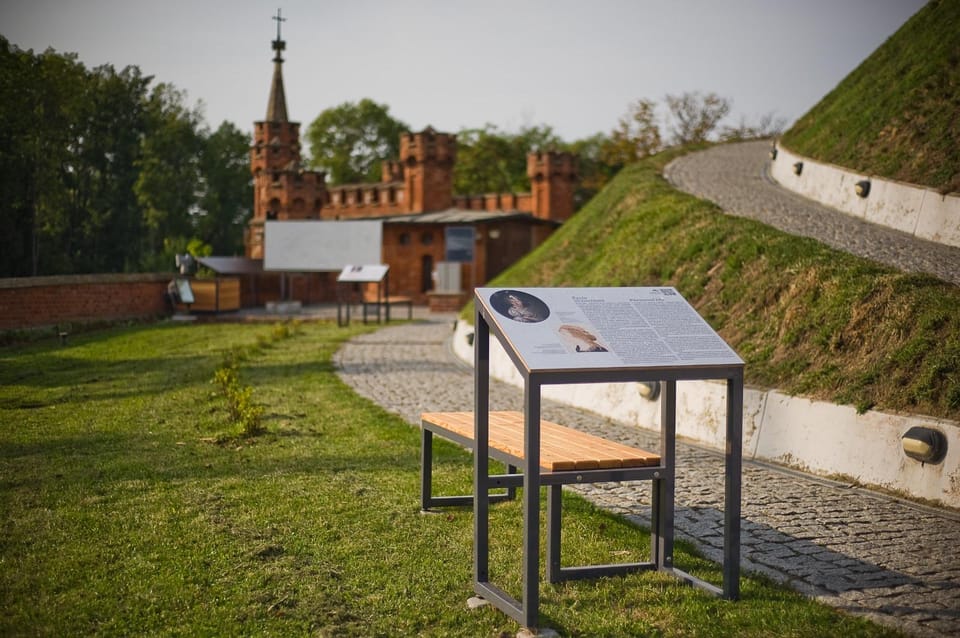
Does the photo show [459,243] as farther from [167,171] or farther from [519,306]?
[519,306]

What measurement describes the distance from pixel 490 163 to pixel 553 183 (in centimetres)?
1579

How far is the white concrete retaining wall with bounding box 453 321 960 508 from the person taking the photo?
632cm

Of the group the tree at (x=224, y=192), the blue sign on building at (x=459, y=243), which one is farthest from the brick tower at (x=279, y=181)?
the tree at (x=224, y=192)

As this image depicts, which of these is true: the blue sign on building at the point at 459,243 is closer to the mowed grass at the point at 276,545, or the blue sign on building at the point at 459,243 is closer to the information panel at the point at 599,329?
the mowed grass at the point at 276,545

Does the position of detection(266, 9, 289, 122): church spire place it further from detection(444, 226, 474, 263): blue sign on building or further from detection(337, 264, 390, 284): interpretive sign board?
detection(337, 264, 390, 284): interpretive sign board

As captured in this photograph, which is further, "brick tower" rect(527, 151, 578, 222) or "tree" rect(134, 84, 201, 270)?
"tree" rect(134, 84, 201, 270)

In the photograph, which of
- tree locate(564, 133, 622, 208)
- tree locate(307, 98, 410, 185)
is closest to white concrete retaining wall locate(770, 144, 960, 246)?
tree locate(564, 133, 622, 208)

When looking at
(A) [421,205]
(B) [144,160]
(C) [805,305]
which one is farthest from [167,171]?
(C) [805,305]

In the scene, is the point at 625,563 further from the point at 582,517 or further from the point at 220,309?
the point at 220,309

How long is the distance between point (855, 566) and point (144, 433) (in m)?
6.48

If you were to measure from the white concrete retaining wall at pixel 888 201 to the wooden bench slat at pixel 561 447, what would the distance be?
739 cm

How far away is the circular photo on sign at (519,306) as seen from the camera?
4441 mm

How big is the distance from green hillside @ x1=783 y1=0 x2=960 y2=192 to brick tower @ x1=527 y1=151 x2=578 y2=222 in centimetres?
2563

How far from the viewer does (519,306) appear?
4.52 meters
